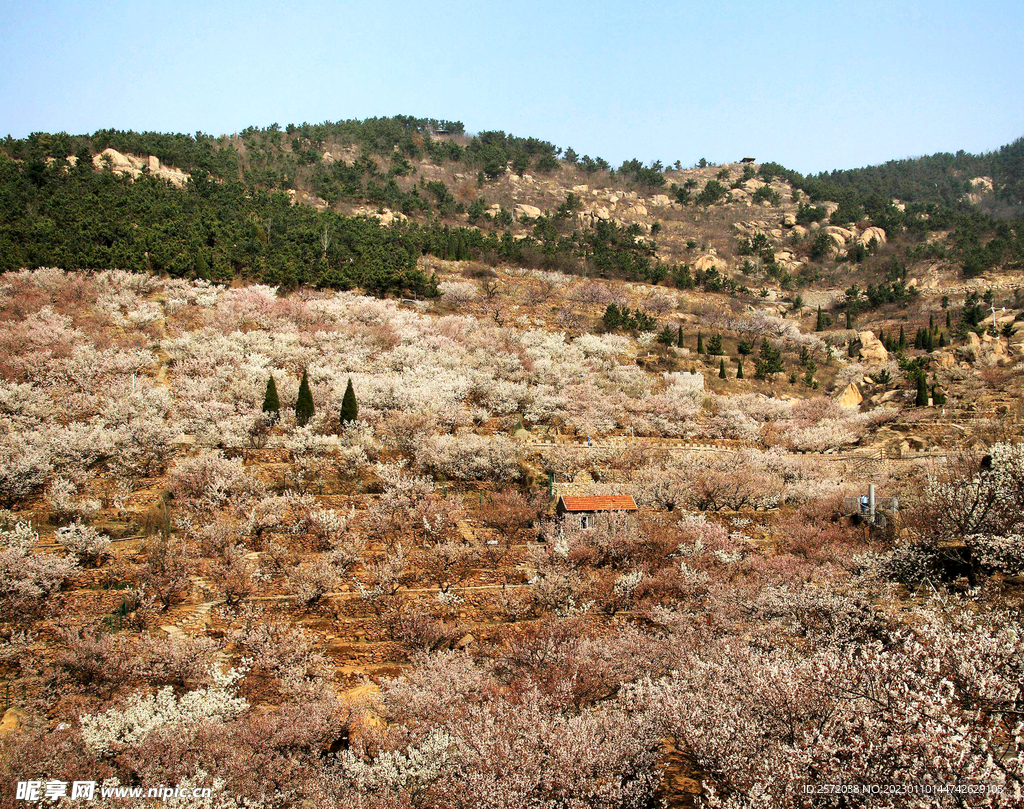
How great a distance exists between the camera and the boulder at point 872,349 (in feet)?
158

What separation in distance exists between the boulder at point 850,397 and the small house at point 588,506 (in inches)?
982

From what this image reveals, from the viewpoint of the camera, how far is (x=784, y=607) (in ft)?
42.2

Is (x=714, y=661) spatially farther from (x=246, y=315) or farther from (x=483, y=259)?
(x=483, y=259)

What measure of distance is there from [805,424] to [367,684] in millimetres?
30078

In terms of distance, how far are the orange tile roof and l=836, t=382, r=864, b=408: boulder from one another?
24670 mm

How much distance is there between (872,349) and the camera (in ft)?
162

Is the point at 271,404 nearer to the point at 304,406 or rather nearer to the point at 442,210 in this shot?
the point at 304,406

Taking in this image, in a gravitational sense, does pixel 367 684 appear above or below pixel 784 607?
below

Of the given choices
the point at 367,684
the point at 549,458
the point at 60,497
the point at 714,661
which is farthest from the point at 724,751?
the point at 549,458

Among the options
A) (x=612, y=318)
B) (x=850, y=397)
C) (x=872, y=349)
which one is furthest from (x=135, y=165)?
(x=872, y=349)

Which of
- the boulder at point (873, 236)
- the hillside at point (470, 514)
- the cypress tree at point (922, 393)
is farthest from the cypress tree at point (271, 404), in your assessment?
the boulder at point (873, 236)

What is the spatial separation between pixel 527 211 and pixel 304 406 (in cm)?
6009

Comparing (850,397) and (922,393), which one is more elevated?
(922,393)

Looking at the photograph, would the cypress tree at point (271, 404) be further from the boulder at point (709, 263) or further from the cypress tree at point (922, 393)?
the boulder at point (709, 263)
